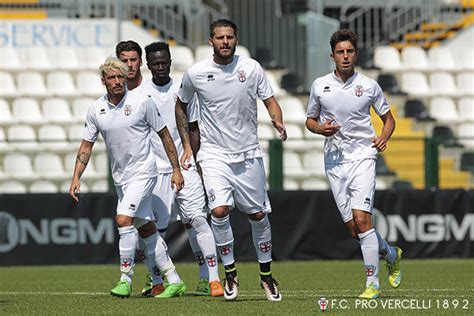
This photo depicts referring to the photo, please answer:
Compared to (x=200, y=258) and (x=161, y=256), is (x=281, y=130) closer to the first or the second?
(x=161, y=256)

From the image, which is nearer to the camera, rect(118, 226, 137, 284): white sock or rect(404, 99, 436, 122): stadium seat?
rect(118, 226, 137, 284): white sock

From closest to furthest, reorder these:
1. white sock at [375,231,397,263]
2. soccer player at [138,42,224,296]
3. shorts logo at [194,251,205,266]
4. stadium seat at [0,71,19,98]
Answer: white sock at [375,231,397,263] → soccer player at [138,42,224,296] → shorts logo at [194,251,205,266] → stadium seat at [0,71,19,98]

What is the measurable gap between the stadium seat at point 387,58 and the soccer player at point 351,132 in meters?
14.2

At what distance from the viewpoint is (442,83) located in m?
25.4

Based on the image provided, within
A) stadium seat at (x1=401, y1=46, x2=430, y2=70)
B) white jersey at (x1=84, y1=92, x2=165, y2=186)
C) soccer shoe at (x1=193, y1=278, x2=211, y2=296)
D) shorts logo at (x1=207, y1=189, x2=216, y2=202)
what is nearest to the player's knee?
shorts logo at (x1=207, y1=189, x2=216, y2=202)

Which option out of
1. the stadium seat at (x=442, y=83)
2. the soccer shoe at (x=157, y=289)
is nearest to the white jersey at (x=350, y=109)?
the soccer shoe at (x=157, y=289)

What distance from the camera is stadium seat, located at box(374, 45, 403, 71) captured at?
25500 millimetres

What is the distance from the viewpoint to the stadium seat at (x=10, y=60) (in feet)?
78.4

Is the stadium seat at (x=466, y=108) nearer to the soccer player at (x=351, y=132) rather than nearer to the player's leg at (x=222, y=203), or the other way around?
the soccer player at (x=351, y=132)

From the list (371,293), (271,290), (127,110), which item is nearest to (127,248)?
(127,110)

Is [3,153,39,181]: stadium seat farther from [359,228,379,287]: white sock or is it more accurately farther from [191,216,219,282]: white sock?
[359,228,379,287]: white sock

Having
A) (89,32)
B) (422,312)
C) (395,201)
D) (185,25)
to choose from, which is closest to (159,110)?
(422,312)

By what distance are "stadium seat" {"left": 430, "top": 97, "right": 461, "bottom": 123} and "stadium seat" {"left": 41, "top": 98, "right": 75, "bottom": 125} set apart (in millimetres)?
6895

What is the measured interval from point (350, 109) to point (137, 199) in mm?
2034
